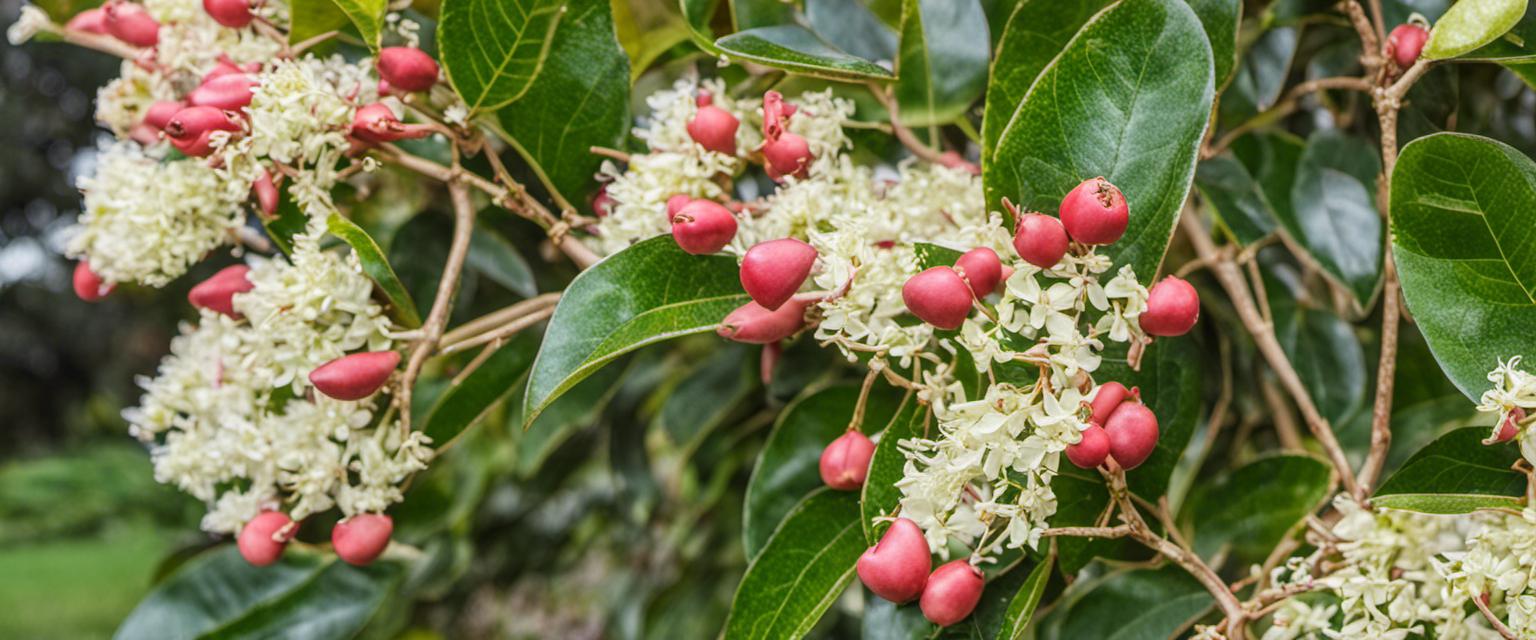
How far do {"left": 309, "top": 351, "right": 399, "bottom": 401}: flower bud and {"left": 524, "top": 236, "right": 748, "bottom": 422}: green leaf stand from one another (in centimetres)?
11

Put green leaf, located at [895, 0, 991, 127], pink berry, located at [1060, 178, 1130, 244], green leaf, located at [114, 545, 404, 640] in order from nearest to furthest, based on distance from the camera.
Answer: pink berry, located at [1060, 178, 1130, 244] < green leaf, located at [895, 0, 991, 127] < green leaf, located at [114, 545, 404, 640]

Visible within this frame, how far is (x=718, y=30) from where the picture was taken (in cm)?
79

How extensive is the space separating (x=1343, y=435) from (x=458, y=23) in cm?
65

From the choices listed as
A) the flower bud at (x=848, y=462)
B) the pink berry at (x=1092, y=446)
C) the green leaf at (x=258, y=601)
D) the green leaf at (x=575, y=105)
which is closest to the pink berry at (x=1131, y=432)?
the pink berry at (x=1092, y=446)

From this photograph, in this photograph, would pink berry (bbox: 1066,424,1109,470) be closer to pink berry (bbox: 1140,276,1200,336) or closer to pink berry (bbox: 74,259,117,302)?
pink berry (bbox: 1140,276,1200,336)

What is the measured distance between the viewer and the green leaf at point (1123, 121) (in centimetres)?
49

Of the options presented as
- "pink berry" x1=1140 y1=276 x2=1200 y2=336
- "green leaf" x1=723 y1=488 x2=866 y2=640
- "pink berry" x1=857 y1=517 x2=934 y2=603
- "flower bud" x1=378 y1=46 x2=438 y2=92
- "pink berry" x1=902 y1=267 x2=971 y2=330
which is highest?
"flower bud" x1=378 y1=46 x2=438 y2=92

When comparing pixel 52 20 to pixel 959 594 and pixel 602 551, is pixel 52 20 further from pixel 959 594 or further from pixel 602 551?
pixel 602 551

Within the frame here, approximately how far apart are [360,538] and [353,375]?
0.12m

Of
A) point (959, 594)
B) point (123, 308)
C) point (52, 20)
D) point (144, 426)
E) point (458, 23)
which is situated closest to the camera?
point (959, 594)

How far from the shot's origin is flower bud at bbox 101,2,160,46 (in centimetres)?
70

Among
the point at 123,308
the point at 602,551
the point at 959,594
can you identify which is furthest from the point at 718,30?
the point at 123,308

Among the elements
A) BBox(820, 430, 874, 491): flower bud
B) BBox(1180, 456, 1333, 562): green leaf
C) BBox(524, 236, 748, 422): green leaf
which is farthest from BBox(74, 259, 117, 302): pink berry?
BBox(1180, 456, 1333, 562): green leaf

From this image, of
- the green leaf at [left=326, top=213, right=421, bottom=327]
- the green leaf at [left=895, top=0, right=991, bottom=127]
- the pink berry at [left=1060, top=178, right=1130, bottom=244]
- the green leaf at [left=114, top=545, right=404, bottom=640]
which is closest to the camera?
the pink berry at [left=1060, top=178, right=1130, bottom=244]
